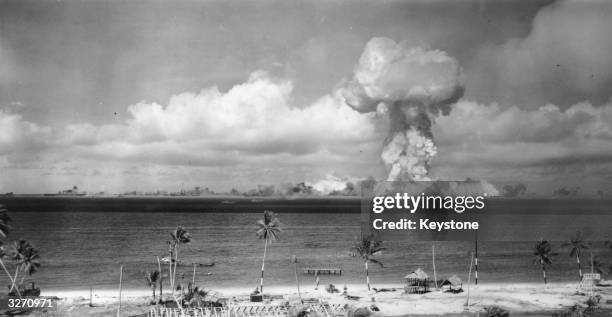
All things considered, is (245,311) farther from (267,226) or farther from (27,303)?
(27,303)

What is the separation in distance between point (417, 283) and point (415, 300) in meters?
8.46

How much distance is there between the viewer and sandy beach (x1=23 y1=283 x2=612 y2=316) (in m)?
52.7

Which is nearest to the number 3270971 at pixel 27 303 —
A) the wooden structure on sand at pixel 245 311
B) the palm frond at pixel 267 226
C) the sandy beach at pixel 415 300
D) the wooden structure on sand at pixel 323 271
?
the sandy beach at pixel 415 300

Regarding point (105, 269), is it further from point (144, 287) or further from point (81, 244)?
point (81, 244)

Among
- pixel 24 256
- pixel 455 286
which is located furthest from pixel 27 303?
pixel 455 286

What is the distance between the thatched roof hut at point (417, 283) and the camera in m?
63.3

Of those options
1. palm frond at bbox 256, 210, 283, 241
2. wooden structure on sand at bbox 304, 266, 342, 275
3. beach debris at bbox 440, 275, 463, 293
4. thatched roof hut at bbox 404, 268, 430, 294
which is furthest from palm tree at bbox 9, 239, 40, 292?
beach debris at bbox 440, 275, 463, 293

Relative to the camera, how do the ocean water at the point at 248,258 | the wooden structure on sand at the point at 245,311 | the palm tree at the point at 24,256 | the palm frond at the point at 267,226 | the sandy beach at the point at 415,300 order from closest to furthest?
1. the wooden structure on sand at the point at 245,311
2. the sandy beach at the point at 415,300
3. the palm tree at the point at 24,256
4. the palm frond at the point at 267,226
5. the ocean water at the point at 248,258

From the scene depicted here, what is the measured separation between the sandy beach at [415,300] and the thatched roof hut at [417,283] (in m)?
1.21

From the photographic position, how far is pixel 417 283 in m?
65.6

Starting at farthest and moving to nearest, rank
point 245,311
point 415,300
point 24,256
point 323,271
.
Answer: point 323,271 < point 415,300 < point 24,256 < point 245,311

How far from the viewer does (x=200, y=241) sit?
137m

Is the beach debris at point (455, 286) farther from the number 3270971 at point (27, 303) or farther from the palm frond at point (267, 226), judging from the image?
the number 3270971 at point (27, 303)

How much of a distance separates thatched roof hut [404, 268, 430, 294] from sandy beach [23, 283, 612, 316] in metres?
1.21
